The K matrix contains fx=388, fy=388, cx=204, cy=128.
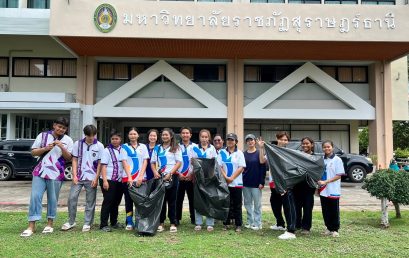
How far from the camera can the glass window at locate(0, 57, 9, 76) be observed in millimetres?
18719

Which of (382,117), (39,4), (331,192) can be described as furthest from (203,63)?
(331,192)

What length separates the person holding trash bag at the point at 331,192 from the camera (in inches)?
248

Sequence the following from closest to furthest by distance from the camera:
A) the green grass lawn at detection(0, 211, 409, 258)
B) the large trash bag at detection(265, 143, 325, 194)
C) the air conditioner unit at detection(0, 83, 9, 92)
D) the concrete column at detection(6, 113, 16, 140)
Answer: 1. the green grass lawn at detection(0, 211, 409, 258)
2. the large trash bag at detection(265, 143, 325, 194)
3. the concrete column at detection(6, 113, 16, 140)
4. the air conditioner unit at detection(0, 83, 9, 92)

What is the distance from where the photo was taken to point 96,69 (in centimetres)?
1891

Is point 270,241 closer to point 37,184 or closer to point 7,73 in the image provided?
point 37,184

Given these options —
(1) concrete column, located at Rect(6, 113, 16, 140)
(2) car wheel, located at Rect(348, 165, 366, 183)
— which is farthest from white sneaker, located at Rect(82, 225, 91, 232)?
(1) concrete column, located at Rect(6, 113, 16, 140)

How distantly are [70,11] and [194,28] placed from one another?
5.02m

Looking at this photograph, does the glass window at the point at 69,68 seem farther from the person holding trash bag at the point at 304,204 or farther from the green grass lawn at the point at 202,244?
the person holding trash bag at the point at 304,204

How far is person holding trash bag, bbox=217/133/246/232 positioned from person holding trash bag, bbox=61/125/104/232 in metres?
2.07

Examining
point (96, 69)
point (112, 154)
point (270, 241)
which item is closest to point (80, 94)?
point (96, 69)

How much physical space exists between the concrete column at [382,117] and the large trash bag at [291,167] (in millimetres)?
13644

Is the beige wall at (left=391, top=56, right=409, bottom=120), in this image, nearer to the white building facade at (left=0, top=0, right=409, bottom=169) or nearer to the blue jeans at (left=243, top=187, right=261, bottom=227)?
the white building facade at (left=0, top=0, right=409, bottom=169)

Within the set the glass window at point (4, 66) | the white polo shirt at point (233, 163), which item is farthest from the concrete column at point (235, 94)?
the white polo shirt at point (233, 163)

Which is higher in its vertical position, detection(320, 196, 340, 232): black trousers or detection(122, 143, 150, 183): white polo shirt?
detection(122, 143, 150, 183): white polo shirt
